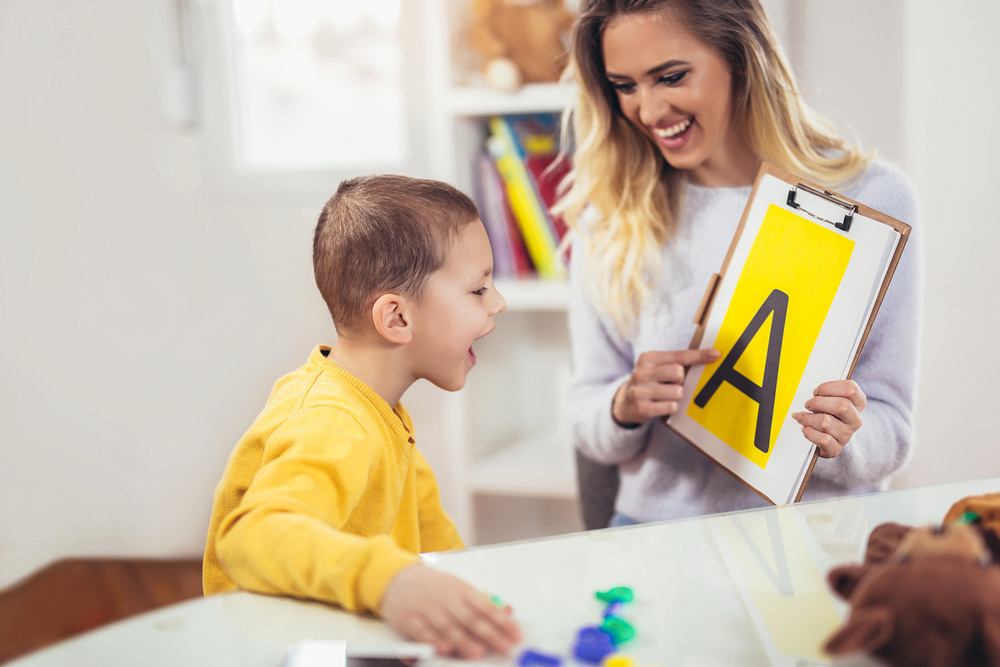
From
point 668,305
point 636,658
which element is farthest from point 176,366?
point 636,658

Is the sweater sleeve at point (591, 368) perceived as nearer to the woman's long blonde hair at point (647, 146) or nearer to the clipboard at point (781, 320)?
the woman's long blonde hair at point (647, 146)

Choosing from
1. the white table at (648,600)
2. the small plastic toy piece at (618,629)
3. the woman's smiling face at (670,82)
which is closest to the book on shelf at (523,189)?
the woman's smiling face at (670,82)

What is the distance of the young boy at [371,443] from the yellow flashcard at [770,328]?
250 mm

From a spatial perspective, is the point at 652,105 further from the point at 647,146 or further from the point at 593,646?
the point at 593,646

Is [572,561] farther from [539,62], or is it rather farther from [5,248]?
[5,248]

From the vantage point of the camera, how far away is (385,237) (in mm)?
663

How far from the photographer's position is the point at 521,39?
49.5 inches

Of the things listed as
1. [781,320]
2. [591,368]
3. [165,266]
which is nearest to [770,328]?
[781,320]

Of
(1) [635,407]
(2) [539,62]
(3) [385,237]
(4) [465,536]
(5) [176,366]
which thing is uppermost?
(2) [539,62]

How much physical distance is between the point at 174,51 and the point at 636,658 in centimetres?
148

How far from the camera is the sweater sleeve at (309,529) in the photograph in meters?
0.43

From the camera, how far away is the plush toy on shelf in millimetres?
1255

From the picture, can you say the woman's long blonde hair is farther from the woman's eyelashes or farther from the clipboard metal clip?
the clipboard metal clip

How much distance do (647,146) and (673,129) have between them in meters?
0.11
